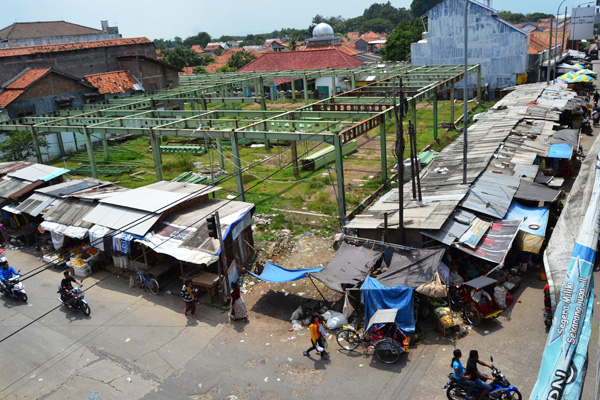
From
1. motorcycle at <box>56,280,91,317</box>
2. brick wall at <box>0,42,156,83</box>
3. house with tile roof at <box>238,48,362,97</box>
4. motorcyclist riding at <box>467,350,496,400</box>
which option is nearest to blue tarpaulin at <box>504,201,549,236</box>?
motorcyclist riding at <box>467,350,496,400</box>

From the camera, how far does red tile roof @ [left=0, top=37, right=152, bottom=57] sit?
37.4 meters

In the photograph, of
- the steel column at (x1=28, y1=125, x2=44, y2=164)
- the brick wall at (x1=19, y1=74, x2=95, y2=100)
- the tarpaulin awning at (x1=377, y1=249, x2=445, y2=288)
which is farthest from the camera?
the brick wall at (x1=19, y1=74, x2=95, y2=100)

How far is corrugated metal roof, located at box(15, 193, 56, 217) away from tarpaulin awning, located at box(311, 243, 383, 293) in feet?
39.9

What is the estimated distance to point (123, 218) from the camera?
16281 mm

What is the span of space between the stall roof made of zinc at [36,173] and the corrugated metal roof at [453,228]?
1671 cm

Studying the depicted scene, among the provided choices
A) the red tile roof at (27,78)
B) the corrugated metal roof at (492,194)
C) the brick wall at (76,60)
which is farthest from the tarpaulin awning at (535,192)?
the brick wall at (76,60)

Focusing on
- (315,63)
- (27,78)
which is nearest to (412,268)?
(27,78)

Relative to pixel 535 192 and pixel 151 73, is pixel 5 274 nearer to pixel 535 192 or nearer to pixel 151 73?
pixel 535 192

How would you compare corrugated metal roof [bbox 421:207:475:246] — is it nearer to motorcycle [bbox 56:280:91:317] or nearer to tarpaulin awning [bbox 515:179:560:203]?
tarpaulin awning [bbox 515:179:560:203]

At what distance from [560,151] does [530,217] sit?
7677mm

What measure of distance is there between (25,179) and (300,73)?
95.1 feet

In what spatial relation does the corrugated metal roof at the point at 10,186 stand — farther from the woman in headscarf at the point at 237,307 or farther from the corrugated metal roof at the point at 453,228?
the corrugated metal roof at the point at 453,228

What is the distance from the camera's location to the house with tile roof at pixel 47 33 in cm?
5266

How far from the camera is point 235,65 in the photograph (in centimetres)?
7425
